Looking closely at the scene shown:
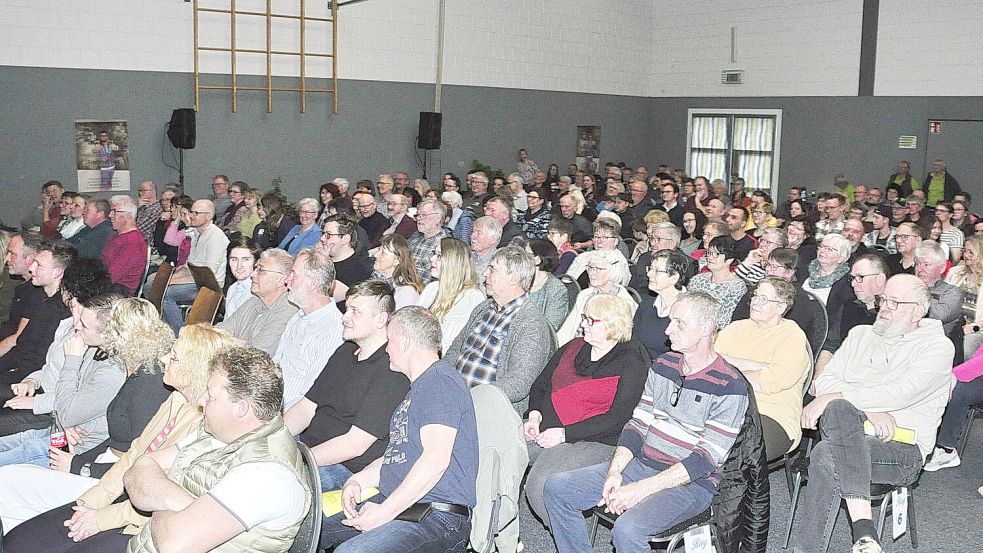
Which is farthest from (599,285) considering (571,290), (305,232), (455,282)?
(305,232)

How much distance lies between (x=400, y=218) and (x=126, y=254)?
250cm

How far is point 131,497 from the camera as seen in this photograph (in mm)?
2637

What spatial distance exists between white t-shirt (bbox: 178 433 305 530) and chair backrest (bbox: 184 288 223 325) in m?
3.17

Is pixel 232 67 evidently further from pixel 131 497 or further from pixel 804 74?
pixel 131 497

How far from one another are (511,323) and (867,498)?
1.57 metres

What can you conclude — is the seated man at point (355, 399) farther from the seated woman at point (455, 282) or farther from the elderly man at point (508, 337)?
the seated woman at point (455, 282)

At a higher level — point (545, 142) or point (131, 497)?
point (545, 142)

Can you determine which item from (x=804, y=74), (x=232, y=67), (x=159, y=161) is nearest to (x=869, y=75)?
(x=804, y=74)

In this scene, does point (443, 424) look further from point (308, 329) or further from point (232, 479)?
point (308, 329)

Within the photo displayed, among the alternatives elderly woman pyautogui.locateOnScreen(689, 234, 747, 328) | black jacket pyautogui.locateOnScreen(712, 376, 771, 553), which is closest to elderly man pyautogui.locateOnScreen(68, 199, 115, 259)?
elderly woman pyautogui.locateOnScreen(689, 234, 747, 328)

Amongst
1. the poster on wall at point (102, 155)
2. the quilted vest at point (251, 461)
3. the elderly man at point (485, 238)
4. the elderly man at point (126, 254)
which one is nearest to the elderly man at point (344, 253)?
the elderly man at point (485, 238)

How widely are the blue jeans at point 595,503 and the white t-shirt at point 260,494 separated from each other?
3.68 ft

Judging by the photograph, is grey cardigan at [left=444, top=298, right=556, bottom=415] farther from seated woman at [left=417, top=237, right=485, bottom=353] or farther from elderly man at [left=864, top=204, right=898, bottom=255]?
elderly man at [left=864, top=204, right=898, bottom=255]

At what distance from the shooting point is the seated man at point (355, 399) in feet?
10.4
